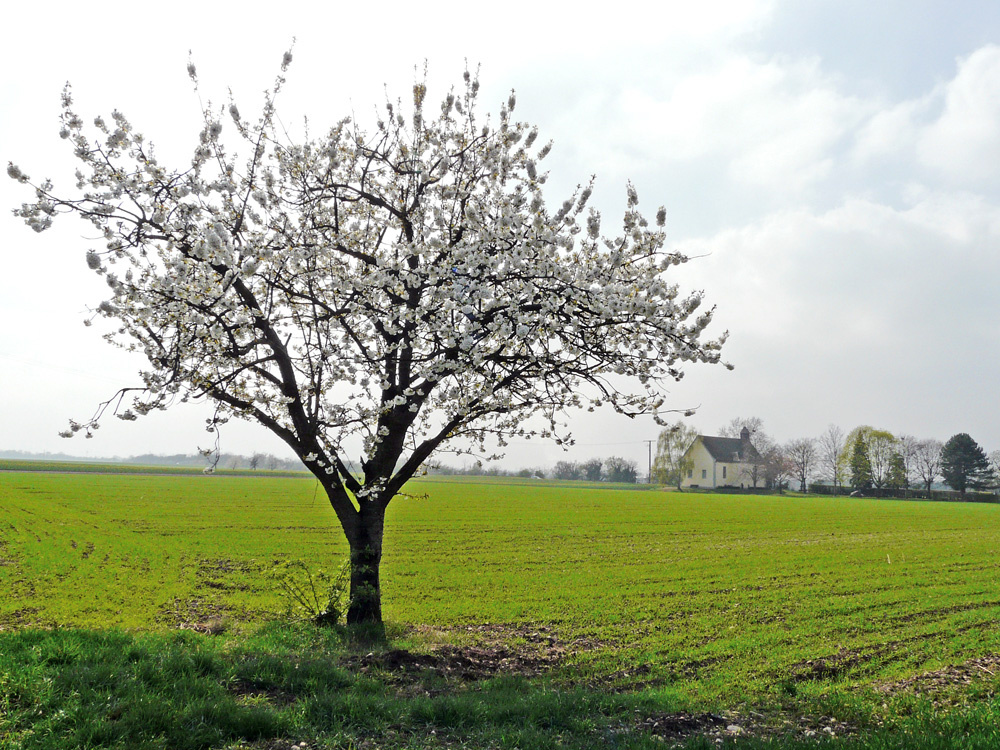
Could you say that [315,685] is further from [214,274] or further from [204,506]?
[204,506]

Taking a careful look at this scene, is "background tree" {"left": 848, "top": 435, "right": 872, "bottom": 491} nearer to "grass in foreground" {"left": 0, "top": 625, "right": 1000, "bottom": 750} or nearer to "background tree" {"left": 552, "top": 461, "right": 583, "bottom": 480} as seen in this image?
"background tree" {"left": 552, "top": 461, "right": 583, "bottom": 480}

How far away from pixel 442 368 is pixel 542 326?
1685 mm

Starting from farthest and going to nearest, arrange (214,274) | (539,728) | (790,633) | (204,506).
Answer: (204,506) → (790,633) → (214,274) → (539,728)

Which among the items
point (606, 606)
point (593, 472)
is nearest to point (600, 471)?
point (593, 472)

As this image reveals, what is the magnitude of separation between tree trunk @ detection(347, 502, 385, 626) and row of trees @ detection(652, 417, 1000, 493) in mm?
95895

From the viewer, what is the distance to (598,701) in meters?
6.98

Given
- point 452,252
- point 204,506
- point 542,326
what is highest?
point 452,252

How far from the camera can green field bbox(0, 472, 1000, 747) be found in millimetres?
7570

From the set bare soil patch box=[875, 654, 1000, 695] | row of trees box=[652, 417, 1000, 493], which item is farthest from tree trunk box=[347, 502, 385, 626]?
row of trees box=[652, 417, 1000, 493]

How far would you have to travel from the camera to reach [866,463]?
104938 mm

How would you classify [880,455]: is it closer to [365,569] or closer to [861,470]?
[861,470]

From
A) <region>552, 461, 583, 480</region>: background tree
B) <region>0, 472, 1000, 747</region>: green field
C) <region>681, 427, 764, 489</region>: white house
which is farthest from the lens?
<region>552, 461, 583, 480</region>: background tree

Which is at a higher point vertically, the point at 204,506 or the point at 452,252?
the point at 452,252

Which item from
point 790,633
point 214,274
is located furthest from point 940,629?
point 214,274
